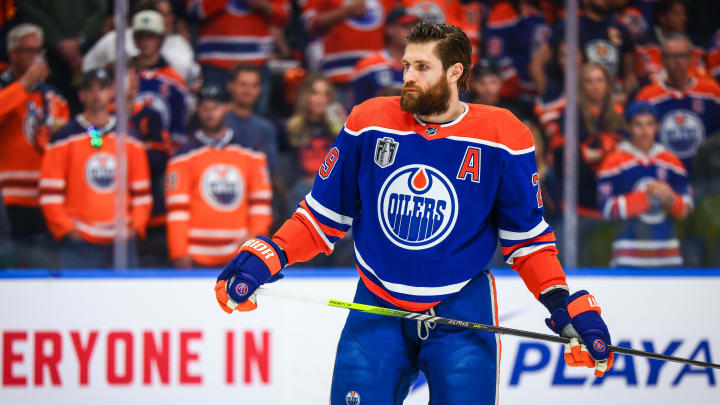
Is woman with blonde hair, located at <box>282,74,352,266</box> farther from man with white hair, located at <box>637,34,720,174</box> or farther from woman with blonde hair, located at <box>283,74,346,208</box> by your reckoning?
man with white hair, located at <box>637,34,720,174</box>

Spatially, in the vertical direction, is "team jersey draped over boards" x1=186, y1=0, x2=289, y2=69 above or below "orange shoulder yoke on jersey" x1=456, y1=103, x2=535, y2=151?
above

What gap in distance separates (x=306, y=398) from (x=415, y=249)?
1.34m

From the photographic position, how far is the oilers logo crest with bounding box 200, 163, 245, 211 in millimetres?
3996

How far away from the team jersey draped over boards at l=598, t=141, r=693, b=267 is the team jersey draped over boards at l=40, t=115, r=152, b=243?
2.22 metres

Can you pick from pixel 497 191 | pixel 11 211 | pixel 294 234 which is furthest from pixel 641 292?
pixel 11 211

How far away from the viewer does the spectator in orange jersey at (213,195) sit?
394cm

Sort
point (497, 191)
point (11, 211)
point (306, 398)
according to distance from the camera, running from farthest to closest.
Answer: point (11, 211), point (306, 398), point (497, 191)

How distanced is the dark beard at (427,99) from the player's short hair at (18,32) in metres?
2.64

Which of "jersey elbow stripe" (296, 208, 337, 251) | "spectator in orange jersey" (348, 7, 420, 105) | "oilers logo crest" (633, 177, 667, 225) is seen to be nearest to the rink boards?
"oilers logo crest" (633, 177, 667, 225)

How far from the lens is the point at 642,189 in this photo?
159 inches

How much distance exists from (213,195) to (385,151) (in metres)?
2.16

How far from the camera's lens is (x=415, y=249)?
1956 mm

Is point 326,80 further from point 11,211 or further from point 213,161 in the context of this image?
point 11,211

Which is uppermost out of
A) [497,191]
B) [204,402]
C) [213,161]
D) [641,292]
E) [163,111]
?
[163,111]
